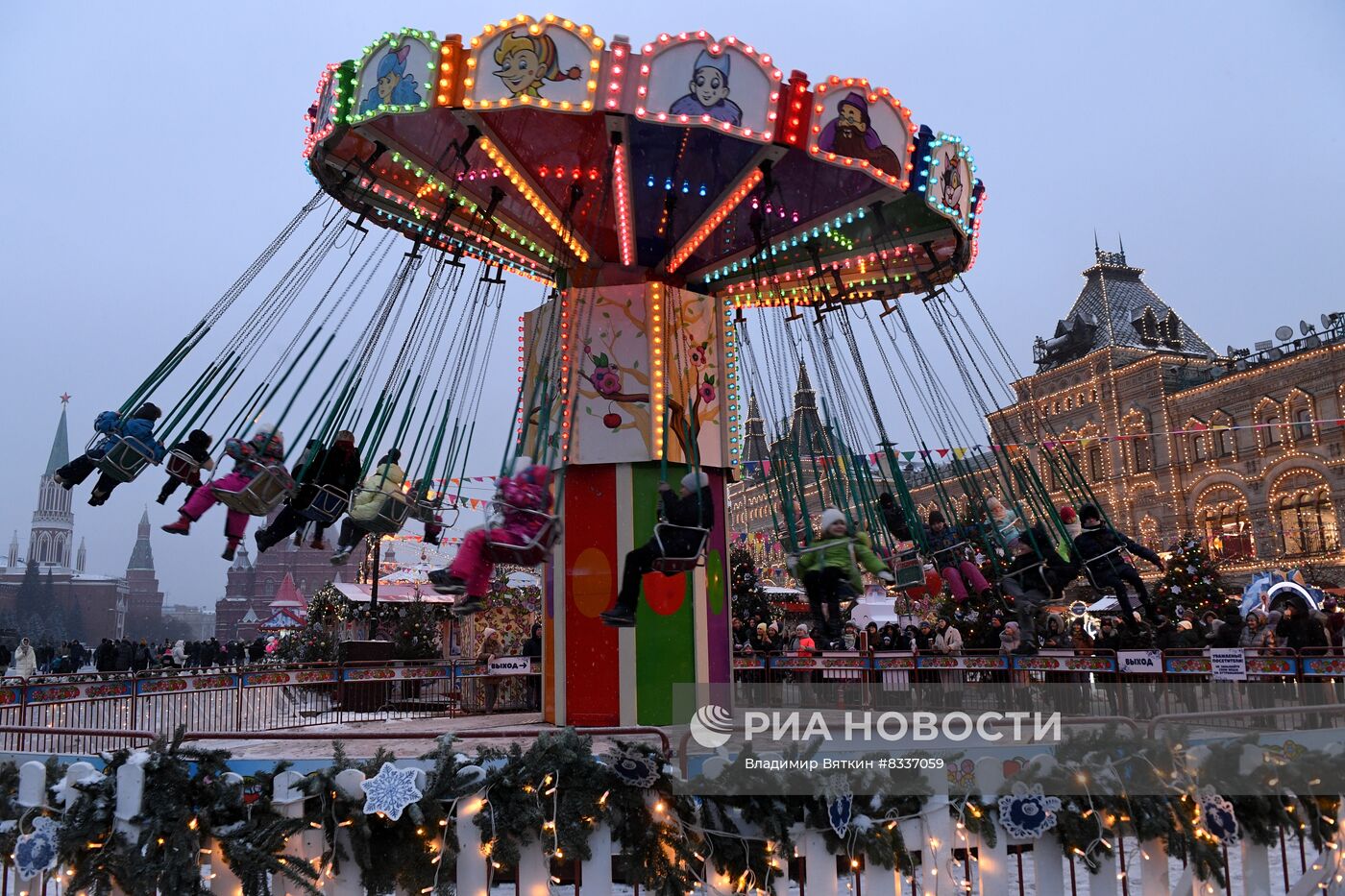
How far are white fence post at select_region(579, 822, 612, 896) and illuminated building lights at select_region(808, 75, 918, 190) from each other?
6198mm

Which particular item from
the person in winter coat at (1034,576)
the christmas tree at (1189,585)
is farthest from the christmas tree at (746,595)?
the person in winter coat at (1034,576)

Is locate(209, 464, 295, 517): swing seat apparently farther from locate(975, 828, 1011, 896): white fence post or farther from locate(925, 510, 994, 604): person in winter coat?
locate(975, 828, 1011, 896): white fence post

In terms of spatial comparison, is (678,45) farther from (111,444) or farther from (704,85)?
(111,444)

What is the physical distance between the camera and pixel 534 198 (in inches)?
415

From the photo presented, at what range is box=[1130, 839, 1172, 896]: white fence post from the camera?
4.70 m

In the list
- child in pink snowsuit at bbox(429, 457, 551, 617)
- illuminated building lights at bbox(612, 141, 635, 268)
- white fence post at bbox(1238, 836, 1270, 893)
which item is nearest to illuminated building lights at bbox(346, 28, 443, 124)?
illuminated building lights at bbox(612, 141, 635, 268)

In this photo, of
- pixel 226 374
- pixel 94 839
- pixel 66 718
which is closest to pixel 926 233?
pixel 226 374

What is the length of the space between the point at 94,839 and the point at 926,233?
31.2ft

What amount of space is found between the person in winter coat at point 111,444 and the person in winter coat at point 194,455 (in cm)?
17

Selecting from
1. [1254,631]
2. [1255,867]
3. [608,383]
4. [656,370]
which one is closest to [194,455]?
[608,383]

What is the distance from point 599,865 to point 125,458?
653 cm

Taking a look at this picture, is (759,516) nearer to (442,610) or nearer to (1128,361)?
(1128,361)

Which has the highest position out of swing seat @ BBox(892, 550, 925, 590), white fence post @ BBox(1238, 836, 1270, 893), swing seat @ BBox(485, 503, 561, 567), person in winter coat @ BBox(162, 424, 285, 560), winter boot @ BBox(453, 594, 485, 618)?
person in winter coat @ BBox(162, 424, 285, 560)

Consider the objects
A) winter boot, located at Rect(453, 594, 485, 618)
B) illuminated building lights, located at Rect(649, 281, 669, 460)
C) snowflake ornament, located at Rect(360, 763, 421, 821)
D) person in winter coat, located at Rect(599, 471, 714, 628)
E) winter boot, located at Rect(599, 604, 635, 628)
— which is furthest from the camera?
illuminated building lights, located at Rect(649, 281, 669, 460)
